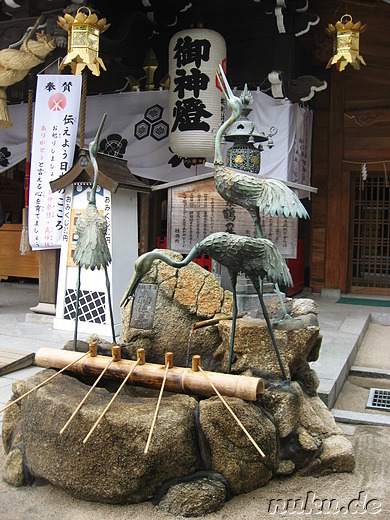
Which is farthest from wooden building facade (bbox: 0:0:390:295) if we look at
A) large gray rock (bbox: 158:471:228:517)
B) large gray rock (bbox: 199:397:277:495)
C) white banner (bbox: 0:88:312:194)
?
large gray rock (bbox: 158:471:228:517)

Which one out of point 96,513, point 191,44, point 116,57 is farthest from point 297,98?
point 96,513

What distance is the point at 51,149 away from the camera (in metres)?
8.25

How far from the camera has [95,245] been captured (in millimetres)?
4699

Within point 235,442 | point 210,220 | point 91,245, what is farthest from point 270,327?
point 210,220

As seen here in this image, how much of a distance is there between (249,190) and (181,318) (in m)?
1.34

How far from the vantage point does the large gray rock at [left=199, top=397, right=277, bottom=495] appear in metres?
3.63

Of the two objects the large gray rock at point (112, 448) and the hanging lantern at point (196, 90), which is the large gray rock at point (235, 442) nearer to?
the large gray rock at point (112, 448)

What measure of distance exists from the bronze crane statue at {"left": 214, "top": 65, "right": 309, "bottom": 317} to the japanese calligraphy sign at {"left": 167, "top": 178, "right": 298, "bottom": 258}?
2.55m

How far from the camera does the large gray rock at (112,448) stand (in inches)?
138

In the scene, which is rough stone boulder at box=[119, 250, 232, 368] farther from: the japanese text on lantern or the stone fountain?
the japanese text on lantern

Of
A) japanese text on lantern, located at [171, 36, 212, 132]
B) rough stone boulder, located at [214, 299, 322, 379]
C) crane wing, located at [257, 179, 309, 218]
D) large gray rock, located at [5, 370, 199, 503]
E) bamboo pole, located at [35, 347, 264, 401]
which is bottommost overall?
large gray rock, located at [5, 370, 199, 503]

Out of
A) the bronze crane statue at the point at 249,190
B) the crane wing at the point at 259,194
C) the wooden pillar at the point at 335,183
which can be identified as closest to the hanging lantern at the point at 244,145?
the bronze crane statue at the point at 249,190

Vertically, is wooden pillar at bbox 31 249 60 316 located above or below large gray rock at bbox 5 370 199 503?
above

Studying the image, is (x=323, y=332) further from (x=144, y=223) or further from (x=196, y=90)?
(x=196, y=90)
